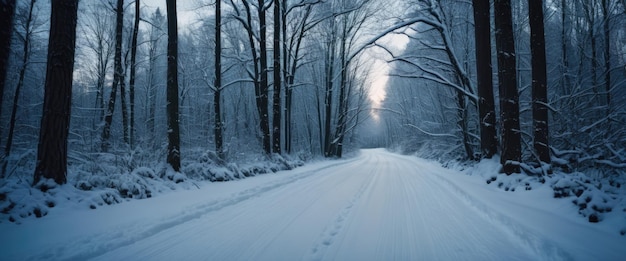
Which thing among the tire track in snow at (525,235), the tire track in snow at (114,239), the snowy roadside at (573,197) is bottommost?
the tire track in snow at (525,235)

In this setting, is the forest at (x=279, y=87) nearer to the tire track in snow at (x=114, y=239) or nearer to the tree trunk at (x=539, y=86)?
the tree trunk at (x=539, y=86)

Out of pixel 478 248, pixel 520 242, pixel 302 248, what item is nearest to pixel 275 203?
pixel 302 248

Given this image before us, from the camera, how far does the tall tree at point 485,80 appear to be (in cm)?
773

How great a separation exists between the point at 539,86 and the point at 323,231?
6.97 metres

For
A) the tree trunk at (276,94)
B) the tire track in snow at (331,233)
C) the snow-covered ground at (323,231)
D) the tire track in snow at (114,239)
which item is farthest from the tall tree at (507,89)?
the tree trunk at (276,94)

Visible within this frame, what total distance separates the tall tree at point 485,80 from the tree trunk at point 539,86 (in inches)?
56.2

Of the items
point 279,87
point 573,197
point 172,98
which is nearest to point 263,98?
point 279,87

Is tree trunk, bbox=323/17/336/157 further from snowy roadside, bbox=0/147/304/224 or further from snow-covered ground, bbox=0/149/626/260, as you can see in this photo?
snow-covered ground, bbox=0/149/626/260

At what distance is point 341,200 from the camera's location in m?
4.61

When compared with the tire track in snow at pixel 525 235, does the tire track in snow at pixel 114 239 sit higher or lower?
higher

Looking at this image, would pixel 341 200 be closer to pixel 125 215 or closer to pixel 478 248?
pixel 478 248

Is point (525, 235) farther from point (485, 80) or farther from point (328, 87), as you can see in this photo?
point (328, 87)

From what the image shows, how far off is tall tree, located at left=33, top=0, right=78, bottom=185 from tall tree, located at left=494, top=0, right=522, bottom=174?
29.9 ft

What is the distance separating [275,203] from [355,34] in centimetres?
1845
